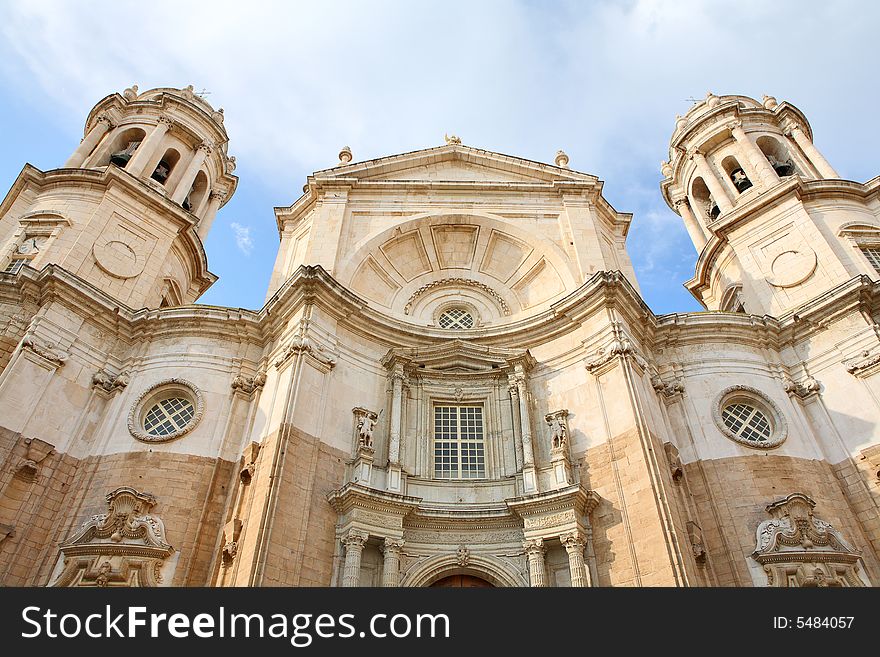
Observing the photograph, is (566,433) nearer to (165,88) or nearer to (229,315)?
(229,315)

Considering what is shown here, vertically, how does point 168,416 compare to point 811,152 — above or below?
below

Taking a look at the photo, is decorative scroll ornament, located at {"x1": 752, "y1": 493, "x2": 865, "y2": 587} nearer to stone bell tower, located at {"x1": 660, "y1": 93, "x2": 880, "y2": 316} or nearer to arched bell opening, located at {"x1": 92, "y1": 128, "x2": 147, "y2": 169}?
stone bell tower, located at {"x1": 660, "y1": 93, "x2": 880, "y2": 316}

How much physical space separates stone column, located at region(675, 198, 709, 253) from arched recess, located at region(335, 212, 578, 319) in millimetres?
11589

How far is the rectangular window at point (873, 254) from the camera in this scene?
85.5ft

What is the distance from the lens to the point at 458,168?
30.6m

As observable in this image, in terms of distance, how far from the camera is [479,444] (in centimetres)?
2111

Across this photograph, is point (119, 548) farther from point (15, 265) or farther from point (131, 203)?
→ point (131, 203)

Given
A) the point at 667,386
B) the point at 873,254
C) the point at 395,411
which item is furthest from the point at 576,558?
the point at 873,254

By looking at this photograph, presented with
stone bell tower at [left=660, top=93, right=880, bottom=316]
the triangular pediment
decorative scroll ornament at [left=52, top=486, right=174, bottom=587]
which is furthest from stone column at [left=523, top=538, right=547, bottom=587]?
the triangular pediment

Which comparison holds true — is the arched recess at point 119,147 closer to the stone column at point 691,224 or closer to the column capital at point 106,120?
the column capital at point 106,120

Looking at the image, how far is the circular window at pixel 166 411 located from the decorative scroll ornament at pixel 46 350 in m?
2.70

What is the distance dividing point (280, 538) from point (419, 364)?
8.35 meters

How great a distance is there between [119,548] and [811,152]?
35.2 meters
